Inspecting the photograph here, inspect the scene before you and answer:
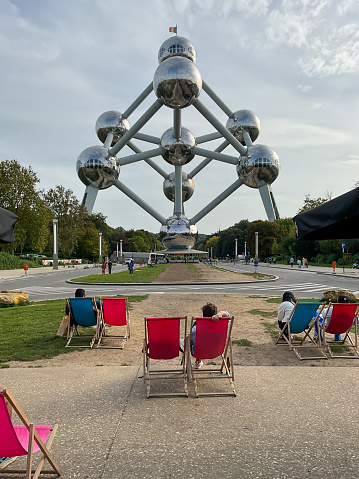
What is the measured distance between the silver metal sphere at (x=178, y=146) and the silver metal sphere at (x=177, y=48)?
5.71 m

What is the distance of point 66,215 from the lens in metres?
68.7

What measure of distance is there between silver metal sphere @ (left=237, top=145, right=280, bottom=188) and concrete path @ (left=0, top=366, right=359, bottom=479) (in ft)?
79.2

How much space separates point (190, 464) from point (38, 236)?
55.9 metres

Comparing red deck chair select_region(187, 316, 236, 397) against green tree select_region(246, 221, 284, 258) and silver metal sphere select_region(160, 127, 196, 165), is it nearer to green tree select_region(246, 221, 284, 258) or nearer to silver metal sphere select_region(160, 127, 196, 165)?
silver metal sphere select_region(160, 127, 196, 165)

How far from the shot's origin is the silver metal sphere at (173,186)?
35.1 meters

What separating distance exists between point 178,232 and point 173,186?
5.42m

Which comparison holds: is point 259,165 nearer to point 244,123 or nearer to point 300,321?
point 244,123

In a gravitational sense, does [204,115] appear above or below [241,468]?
above

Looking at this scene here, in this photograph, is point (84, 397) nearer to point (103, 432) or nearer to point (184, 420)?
Result: point (103, 432)

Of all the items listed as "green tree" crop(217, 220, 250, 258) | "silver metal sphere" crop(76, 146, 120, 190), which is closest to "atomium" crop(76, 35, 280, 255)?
"silver metal sphere" crop(76, 146, 120, 190)

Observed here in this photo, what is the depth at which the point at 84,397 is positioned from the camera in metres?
4.31

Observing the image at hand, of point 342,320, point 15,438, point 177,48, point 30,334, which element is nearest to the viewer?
point 15,438

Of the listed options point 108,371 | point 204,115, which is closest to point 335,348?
point 108,371

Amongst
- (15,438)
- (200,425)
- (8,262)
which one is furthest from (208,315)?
(8,262)
